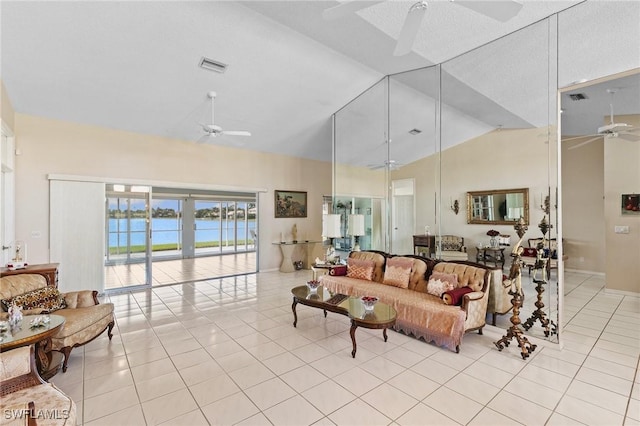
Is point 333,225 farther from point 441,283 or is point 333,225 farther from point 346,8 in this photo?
point 346,8

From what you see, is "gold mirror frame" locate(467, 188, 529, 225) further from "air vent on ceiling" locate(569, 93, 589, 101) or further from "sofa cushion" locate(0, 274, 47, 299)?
"sofa cushion" locate(0, 274, 47, 299)

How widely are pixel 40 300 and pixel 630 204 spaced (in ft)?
28.8

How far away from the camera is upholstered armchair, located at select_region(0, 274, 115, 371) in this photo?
2926 millimetres

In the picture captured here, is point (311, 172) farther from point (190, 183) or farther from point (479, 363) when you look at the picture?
point (479, 363)

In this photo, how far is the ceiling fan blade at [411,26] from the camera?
7.76 feet

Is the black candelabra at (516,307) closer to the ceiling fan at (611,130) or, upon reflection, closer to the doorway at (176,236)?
the ceiling fan at (611,130)

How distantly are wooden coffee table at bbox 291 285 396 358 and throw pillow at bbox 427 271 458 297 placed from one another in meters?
0.75

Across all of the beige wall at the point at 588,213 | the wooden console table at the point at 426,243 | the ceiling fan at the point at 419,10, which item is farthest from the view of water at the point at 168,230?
the beige wall at the point at 588,213

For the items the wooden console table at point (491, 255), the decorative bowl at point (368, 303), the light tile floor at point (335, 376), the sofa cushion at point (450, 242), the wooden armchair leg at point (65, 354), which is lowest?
the light tile floor at point (335, 376)

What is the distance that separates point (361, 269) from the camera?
4.93 metres

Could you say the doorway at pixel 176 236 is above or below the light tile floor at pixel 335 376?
above

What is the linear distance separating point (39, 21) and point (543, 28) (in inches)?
234

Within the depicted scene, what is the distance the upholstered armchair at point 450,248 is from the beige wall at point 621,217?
3.08m

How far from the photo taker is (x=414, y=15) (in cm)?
244
